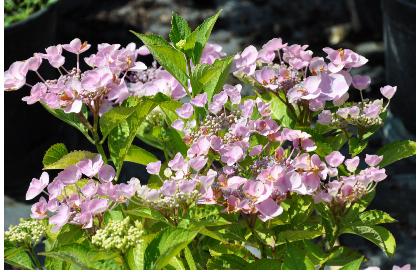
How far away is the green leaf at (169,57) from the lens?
1.30 metres

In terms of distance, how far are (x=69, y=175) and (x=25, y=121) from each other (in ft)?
6.38

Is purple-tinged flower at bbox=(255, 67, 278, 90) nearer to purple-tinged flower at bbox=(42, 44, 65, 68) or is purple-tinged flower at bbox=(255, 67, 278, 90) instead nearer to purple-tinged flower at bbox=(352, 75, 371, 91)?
purple-tinged flower at bbox=(352, 75, 371, 91)

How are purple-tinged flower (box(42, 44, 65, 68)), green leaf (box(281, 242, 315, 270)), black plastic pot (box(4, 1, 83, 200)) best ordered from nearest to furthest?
green leaf (box(281, 242, 315, 270)), purple-tinged flower (box(42, 44, 65, 68)), black plastic pot (box(4, 1, 83, 200))

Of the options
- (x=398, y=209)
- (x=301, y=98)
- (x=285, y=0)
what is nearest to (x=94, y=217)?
(x=301, y=98)

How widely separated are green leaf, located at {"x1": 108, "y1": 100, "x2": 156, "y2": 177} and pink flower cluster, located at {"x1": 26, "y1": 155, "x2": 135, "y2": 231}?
0.22ft

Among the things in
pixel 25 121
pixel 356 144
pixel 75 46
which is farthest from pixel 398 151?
pixel 25 121

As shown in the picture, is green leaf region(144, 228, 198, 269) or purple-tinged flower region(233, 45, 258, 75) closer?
green leaf region(144, 228, 198, 269)

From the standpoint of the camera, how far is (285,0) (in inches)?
187

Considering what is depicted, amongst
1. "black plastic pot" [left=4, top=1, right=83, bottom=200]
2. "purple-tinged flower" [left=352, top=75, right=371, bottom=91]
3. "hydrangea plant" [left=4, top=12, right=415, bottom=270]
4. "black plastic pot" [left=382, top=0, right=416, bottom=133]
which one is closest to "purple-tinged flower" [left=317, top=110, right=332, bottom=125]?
"hydrangea plant" [left=4, top=12, right=415, bottom=270]

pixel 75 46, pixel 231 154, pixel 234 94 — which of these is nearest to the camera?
pixel 231 154

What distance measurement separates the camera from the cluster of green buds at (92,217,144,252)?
108 cm

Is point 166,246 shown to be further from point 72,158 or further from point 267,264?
point 72,158

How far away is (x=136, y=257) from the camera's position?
45.1 inches

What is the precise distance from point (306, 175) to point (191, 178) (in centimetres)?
16
